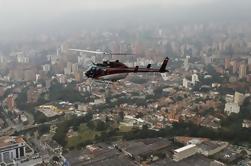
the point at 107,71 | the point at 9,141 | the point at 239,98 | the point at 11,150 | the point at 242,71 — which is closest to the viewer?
the point at 107,71

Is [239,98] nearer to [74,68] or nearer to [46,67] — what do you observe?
[74,68]

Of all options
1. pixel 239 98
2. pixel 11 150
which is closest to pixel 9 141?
pixel 11 150

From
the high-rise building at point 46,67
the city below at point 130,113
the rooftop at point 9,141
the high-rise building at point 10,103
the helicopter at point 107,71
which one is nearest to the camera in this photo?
the helicopter at point 107,71

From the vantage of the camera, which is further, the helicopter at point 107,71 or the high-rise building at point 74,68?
the high-rise building at point 74,68

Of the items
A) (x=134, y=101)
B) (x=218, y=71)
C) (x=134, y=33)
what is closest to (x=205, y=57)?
(x=218, y=71)

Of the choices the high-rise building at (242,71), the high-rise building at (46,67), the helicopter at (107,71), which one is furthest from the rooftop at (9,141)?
the high-rise building at (46,67)

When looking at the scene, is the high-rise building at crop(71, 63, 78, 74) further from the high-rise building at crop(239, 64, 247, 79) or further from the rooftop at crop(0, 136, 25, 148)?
the rooftop at crop(0, 136, 25, 148)

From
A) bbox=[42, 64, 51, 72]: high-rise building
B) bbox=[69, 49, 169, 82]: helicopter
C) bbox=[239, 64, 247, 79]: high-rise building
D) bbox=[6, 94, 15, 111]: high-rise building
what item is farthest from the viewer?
bbox=[42, 64, 51, 72]: high-rise building

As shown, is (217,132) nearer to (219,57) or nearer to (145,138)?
(145,138)

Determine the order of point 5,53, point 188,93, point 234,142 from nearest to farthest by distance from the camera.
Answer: point 234,142
point 188,93
point 5,53

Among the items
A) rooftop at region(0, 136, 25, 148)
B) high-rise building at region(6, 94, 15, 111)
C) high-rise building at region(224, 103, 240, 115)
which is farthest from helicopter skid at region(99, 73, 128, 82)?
high-rise building at region(6, 94, 15, 111)

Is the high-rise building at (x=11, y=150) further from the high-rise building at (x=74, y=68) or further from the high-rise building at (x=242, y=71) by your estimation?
the high-rise building at (x=242, y=71)
